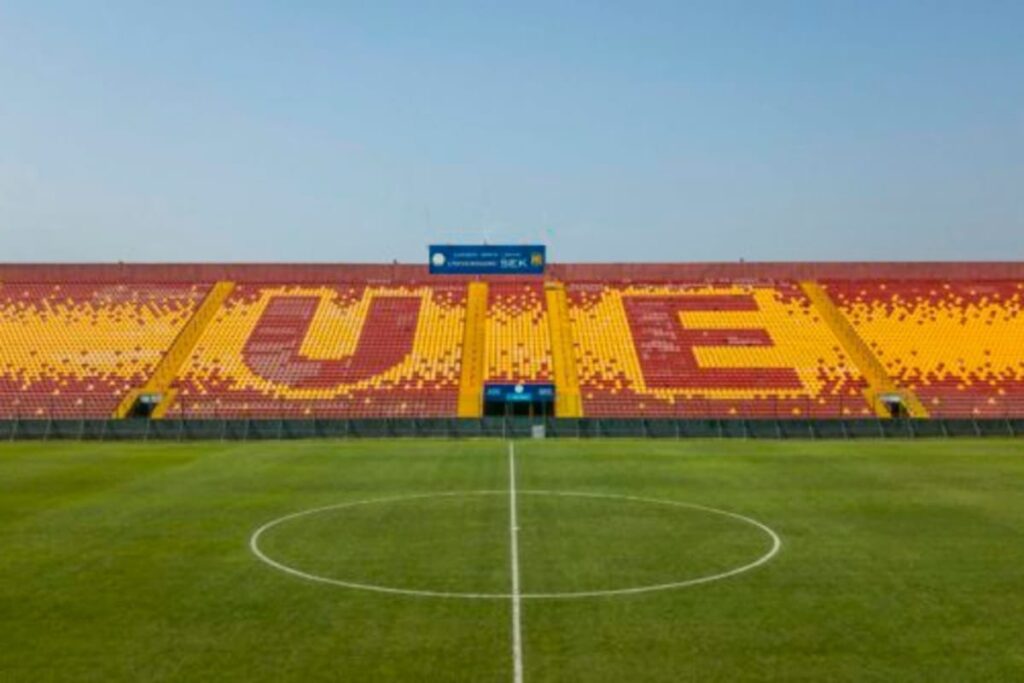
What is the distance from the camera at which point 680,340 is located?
6900 centimetres

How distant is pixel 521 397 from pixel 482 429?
30.4ft

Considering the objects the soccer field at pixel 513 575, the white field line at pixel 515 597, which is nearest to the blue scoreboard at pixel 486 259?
the soccer field at pixel 513 575

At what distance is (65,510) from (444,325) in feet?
150

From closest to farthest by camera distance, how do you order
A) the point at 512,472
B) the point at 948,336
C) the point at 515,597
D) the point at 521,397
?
the point at 515,597, the point at 512,472, the point at 521,397, the point at 948,336

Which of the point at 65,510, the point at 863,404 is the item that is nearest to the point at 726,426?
the point at 863,404

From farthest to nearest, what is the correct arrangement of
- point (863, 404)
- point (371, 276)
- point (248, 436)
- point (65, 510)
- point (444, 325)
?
1. point (371, 276)
2. point (444, 325)
3. point (863, 404)
4. point (248, 436)
5. point (65, 510)

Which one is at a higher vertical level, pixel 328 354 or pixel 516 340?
pixel 516 340

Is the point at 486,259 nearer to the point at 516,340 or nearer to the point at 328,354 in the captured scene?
the point at 516,340

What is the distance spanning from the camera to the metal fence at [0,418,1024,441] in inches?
2009

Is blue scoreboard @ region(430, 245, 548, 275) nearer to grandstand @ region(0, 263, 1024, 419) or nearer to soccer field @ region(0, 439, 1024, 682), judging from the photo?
grandstand @ region(0, 263, 1024, 419)

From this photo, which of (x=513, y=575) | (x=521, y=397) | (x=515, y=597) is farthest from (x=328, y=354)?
(x=515, y=597)

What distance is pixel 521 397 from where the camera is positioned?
60688 mm

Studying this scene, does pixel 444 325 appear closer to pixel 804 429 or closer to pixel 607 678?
pixel 804 429

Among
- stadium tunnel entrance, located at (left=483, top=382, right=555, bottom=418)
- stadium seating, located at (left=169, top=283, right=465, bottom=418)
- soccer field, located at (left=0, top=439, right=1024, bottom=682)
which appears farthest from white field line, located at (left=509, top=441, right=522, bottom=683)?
→ stadium seating, located at (left=169, top=283, right=465, bottom=418)
